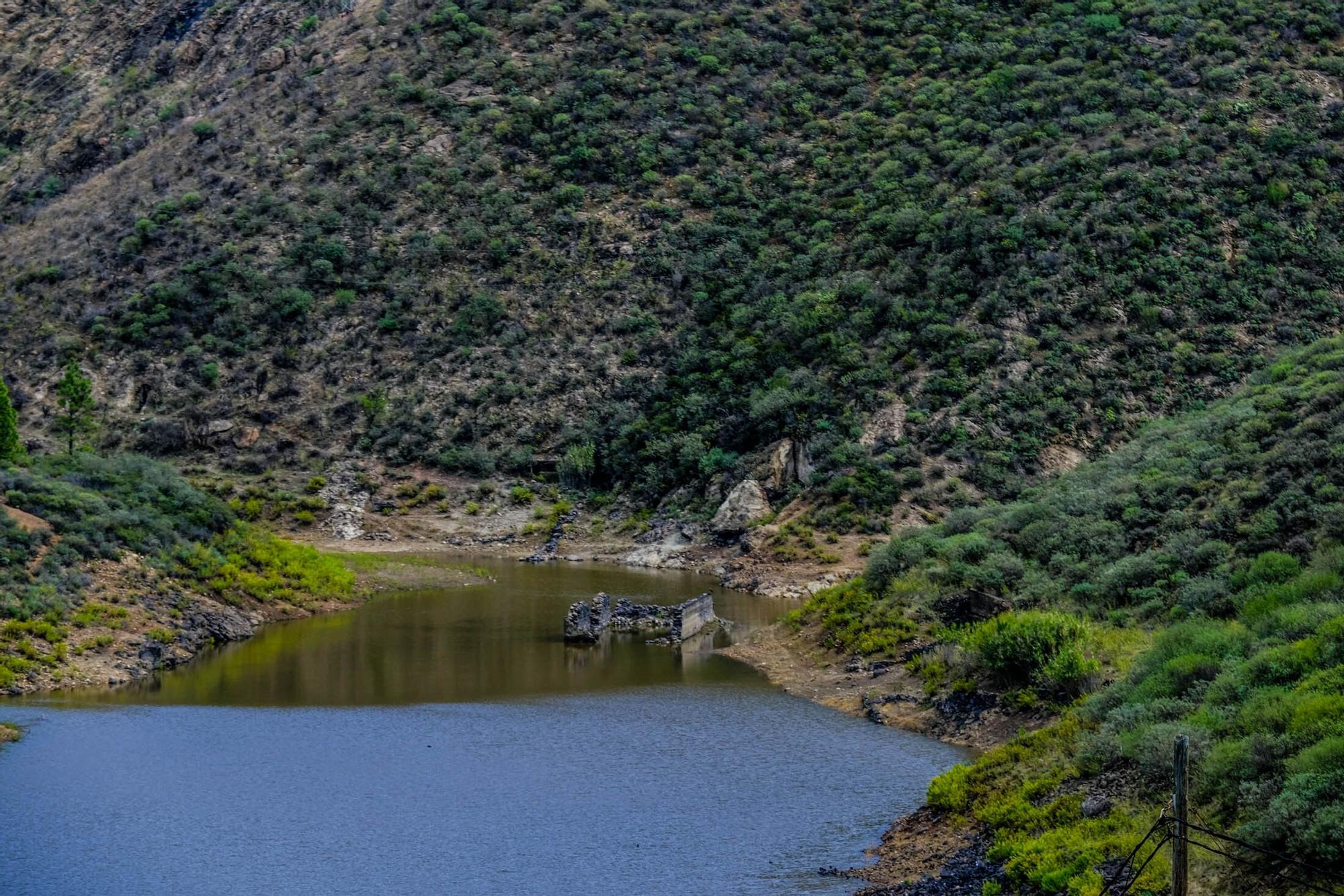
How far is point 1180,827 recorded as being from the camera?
1734 cm

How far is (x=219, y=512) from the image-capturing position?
159 ft

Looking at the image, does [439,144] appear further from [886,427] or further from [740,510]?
[886,427]

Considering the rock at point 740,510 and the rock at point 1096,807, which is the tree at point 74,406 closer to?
the rock at point 740,510

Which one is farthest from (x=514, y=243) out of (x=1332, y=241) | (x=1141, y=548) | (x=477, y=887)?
(x=477, y=887)

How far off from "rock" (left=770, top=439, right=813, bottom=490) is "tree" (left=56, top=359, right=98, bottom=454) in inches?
1118

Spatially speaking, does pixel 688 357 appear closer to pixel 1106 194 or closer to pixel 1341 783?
pixel 1106 194

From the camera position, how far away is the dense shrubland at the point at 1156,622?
65.2 ft

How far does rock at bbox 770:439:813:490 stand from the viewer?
2357 inches

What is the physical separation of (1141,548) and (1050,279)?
3177 cm

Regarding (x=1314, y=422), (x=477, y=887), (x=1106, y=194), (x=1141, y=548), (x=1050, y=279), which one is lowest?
(x=477, y=887)

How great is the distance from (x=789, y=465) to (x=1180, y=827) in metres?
43.4

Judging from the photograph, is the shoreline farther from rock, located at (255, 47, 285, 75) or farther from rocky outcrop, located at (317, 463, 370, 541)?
rock, located at (255, 47, 285, 75)

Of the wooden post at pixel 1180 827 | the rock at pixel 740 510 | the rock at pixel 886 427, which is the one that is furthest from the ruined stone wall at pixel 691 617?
the wooden post at pixel 1180 827

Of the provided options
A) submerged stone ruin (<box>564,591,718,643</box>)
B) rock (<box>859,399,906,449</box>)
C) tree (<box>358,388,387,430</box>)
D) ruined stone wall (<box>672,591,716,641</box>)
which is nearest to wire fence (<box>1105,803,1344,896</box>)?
ruined stone wall (<box>672,591,716,641</box>)
